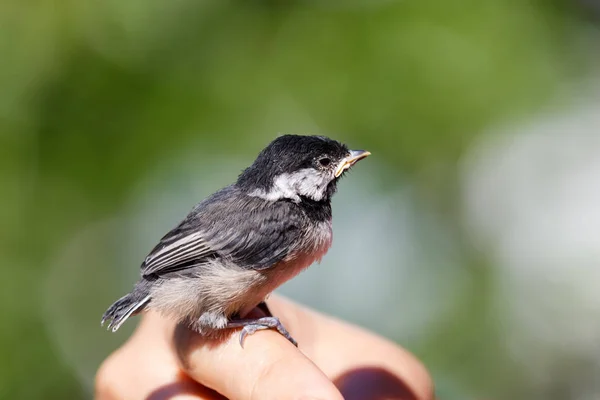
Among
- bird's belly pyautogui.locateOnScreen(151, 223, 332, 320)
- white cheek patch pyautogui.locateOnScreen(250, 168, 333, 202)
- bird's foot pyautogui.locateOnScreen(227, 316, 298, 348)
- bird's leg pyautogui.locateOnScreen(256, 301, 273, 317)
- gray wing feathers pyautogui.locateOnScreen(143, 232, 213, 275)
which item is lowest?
bird's foot pyautogui.locateOnScreen(227, 316, 298, 348)

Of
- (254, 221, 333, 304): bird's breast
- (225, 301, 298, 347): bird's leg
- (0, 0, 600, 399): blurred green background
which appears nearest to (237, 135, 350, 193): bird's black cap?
(254, 221, 333, 304): bird's breast

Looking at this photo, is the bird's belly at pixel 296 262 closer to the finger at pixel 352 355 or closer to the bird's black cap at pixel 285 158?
the bird's black cap at pixel 285 158

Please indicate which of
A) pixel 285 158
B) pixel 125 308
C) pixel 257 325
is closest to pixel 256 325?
pixel 257 325

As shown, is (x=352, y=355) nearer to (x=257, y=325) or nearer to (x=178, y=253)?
(x=257, y=325)

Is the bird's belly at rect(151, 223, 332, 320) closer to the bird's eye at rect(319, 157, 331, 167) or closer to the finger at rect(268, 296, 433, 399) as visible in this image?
the bird's eye at rect(319, 157, 331, 167)

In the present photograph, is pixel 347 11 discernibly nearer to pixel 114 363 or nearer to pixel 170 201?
pixel 170 201
